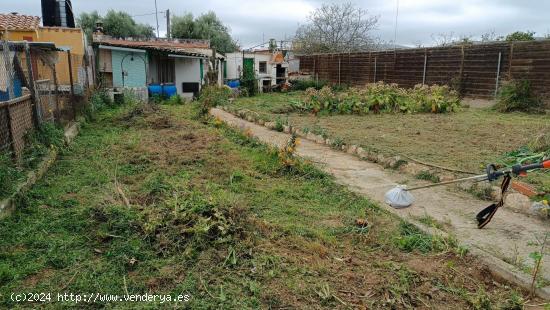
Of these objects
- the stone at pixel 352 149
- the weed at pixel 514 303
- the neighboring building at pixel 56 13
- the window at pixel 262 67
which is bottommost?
the weed at pixel 514 303

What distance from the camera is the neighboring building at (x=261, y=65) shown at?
2417 centimetres

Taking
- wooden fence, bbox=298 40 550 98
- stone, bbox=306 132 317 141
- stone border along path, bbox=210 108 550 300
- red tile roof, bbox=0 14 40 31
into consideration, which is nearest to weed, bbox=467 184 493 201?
stone border along path, bbox=210 108 550 300

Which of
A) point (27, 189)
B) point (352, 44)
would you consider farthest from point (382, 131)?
point (352, 44)

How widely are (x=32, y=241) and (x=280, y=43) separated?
1228 inches

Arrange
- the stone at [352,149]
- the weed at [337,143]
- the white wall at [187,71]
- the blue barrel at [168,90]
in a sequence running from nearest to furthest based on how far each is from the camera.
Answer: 1. the stone at [352,149]
2. the weed at [337,143]
3. the blue barrel at [168,90]
4. the white wall at [187,71]

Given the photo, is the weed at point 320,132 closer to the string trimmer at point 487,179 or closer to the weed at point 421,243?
the string trimmer at point 487,179

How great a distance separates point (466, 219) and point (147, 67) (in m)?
15.4

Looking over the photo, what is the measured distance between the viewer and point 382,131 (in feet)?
32.5

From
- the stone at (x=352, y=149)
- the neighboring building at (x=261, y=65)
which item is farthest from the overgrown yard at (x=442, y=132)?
the neighboring building at (x=261, y=65)

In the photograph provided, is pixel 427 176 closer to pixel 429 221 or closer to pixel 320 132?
pixel 429 221

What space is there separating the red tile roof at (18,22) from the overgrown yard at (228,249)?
13.3 meters

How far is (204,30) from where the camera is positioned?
34875mm

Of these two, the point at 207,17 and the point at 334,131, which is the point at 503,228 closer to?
the point at 334,131

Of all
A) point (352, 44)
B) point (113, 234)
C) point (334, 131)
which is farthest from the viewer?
point (352, 44)
